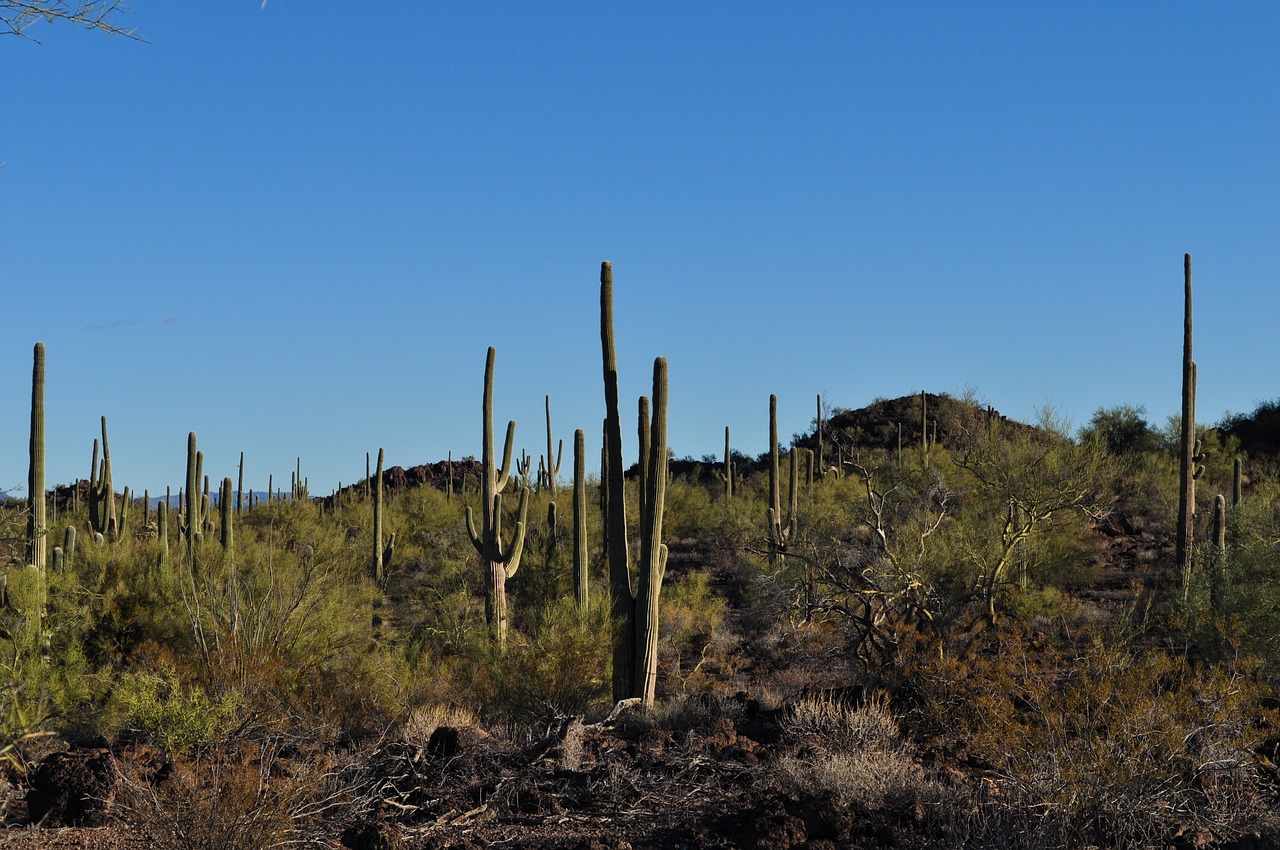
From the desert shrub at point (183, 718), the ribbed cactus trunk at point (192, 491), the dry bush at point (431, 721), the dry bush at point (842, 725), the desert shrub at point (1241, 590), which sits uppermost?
the ribbed cactus trunk at point (192, 491)

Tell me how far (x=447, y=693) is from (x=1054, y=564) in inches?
684

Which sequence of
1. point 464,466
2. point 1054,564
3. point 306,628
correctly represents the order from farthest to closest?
point 464,466
point 1054,564
point 306,628

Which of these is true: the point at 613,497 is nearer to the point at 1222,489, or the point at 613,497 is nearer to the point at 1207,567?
the point at 1207,567

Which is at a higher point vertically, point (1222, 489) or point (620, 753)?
point (1222, 489)

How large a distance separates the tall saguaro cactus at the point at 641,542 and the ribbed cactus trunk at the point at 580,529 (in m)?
2.95

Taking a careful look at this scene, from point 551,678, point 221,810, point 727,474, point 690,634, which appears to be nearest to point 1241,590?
point 690,634

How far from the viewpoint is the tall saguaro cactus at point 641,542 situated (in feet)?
46.6

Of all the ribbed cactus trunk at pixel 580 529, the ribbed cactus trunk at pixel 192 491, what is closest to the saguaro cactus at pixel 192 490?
the ribbed cactus trunk at pixel 192 491

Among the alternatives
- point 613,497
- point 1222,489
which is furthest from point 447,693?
point 1222,489

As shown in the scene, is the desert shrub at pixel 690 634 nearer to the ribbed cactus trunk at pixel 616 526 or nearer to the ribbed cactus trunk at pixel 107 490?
the ribbed cactus trunk at pixel 616 526

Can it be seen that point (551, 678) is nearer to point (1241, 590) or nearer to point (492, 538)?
point (492, 538)

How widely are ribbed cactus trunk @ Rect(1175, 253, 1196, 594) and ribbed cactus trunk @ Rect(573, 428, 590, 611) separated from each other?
11648 mm

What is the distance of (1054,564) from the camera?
27.0 meters

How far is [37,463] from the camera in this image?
18609 mm
